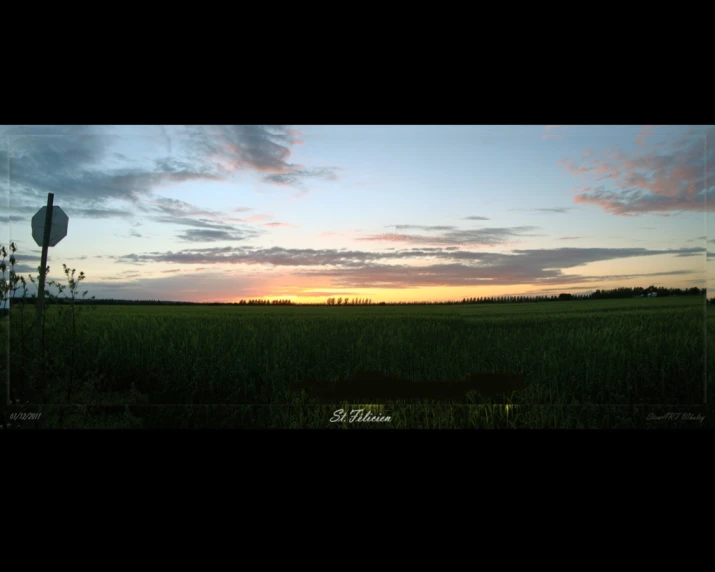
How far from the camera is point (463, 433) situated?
10.4 ft

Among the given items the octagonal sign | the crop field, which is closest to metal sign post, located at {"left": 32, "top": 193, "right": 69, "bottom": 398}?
the octagonal sign

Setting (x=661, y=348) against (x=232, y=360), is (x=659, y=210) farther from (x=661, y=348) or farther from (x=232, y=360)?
(x=232, y=360)

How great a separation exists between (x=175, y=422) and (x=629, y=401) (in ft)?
10.7

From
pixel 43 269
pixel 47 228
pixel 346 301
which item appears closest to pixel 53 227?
pixel 47 228

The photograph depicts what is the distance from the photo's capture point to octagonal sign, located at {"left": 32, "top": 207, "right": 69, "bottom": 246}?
3.29 metres

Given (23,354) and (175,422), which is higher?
(23,354)

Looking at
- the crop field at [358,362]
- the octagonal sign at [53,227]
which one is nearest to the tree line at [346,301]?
the crop field at [358,362]

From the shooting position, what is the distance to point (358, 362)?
342 centimetres

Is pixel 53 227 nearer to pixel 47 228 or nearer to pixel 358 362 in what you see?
pixel 47 228

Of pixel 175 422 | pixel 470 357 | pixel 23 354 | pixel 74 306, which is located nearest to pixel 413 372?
pixel 470 357

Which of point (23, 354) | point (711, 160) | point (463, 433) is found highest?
point (711, 160)

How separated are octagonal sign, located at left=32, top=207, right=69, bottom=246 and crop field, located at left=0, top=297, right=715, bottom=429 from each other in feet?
1.71

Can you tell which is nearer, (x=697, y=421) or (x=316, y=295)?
(x=697, y=421)

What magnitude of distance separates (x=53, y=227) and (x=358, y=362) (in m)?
2.43
